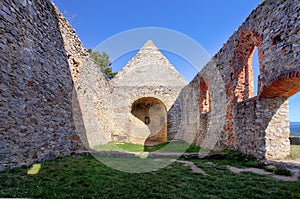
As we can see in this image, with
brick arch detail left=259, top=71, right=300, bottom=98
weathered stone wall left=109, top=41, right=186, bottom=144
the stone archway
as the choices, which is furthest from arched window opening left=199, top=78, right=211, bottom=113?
the stone archway

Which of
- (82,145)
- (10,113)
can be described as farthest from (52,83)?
(82,145)

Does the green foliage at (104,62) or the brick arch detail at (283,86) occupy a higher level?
the green foliage at (104,62)

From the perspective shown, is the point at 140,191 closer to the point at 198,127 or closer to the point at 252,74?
the point at 252,74

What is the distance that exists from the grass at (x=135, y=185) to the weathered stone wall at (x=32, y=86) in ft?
2.10

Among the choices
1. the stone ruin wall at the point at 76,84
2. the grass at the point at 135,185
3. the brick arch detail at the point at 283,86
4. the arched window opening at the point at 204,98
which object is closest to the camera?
the grass at the point at 135,185

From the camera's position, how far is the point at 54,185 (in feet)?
9.07

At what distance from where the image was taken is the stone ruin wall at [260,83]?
409 cm

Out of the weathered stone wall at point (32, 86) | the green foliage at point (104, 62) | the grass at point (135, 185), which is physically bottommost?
the grass at point (135, 185)

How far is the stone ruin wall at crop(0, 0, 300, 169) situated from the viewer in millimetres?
3633

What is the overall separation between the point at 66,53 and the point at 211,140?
21.4ft

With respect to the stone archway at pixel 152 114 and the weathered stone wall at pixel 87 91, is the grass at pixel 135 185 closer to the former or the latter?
the weathered stone wall at pixel 87 91

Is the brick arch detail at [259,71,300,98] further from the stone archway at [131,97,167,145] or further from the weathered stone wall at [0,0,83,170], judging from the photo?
the stone archway at [131,97,167,145]

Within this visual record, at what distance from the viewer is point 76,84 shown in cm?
676

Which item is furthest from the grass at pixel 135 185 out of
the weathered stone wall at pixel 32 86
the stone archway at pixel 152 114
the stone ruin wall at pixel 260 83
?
the stone archway at pixel 152 114
